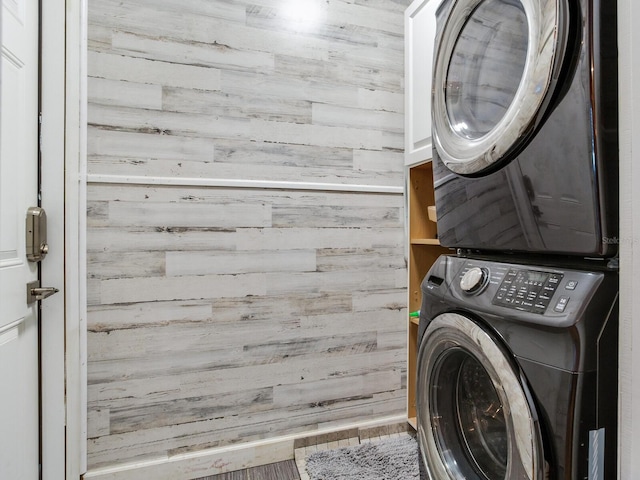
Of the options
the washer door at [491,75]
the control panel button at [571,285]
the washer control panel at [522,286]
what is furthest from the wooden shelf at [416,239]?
the control panel button at [571,285]

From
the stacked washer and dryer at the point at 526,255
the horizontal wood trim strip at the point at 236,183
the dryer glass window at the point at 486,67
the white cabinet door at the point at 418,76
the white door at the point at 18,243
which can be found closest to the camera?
the stacked washer and dryer at the point at 526,255

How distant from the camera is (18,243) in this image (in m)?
1.26

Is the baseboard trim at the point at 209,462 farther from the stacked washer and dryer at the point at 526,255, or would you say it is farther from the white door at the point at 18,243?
the stacked washer and dryer at the point at 526,255

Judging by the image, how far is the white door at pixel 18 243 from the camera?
45.7 inches

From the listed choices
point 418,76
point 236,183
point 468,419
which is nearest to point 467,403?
point 468,419

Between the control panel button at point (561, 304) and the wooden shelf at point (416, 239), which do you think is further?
the wooden shelf at point (416, 239)

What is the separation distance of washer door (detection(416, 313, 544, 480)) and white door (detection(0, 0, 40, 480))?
1294 millimetres

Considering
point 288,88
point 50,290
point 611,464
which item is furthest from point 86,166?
point 611,464

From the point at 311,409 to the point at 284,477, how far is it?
0.30m

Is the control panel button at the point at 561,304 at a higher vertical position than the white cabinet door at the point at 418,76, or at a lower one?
lower

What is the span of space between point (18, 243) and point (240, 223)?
0.80m

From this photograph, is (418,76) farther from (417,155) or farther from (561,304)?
(561,304)

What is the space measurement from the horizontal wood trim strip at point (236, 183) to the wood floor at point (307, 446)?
1.20m

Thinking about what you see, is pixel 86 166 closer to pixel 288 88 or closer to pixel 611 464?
pixel 288 88
